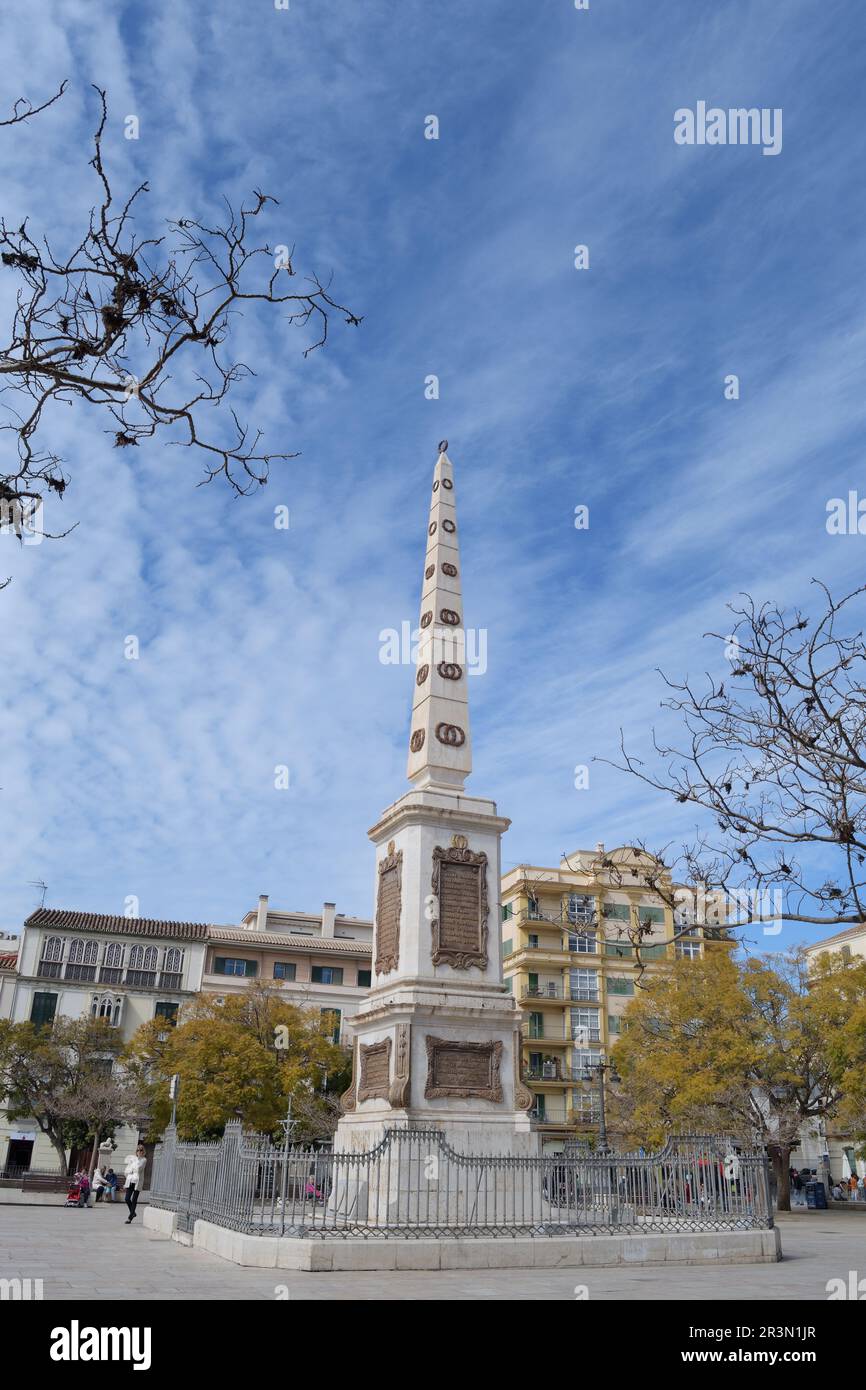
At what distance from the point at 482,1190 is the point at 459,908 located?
12.6 ft

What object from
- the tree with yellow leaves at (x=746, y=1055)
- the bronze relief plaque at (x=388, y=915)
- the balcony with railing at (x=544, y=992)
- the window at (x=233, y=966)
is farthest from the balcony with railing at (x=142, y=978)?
the bronze relief plaque at (x=388, y=915)

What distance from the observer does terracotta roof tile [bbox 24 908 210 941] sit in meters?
53.0

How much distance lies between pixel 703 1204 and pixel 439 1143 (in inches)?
149

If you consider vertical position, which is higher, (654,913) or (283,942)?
(654,913)

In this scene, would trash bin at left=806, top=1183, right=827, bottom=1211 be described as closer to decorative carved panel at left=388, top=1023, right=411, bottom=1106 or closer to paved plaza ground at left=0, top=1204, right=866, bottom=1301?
paved plaza ground at left=0, top=1204, right=866, bottom=1301

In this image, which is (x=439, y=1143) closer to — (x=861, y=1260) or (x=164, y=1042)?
(x=861, y=1260)

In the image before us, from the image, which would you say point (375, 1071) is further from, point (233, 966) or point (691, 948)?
point (691, 948)

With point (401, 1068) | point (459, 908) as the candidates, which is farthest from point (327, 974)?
point (401, 1068)

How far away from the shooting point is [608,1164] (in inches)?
520

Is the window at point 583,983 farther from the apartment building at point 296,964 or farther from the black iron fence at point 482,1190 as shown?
the black iron fence at point 482,1190

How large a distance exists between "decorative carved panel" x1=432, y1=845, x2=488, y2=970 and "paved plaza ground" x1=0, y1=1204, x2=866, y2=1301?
4867 mm

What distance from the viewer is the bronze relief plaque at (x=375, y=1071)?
49.8 ft

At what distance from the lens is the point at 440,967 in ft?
50.9
